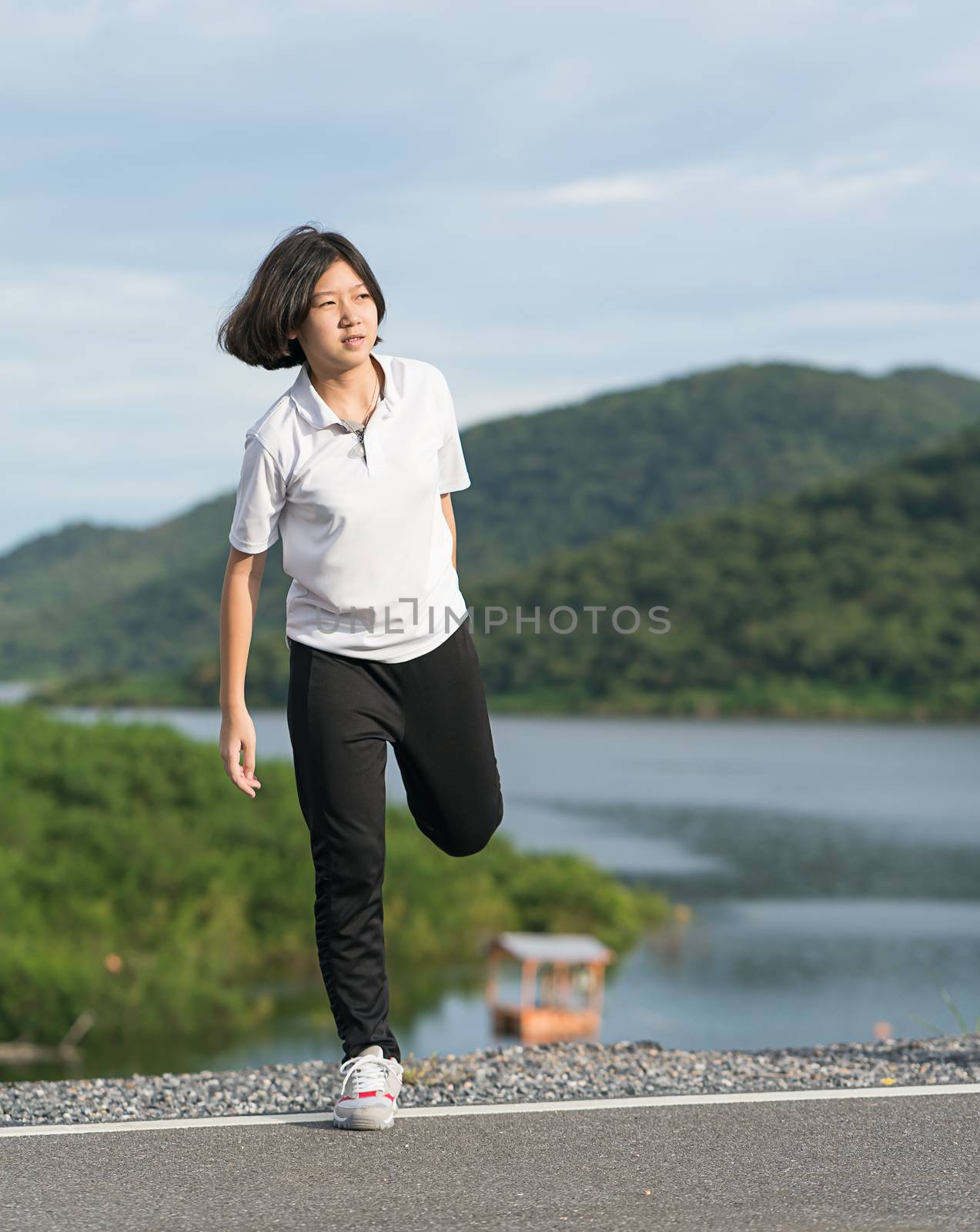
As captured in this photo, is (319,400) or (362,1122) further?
(319,400)

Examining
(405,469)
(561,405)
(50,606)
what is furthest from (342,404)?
(561,405)

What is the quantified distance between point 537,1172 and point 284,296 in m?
2.10

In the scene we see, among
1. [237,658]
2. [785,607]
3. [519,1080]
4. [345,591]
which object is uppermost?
[345,591]

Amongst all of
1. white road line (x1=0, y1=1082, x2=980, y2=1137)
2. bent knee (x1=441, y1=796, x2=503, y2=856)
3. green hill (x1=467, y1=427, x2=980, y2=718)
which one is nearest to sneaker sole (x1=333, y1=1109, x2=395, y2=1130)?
white road line (x1=0, y1=1082, x2=980, y2=1137)

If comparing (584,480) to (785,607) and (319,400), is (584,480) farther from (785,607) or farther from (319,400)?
(319,400)

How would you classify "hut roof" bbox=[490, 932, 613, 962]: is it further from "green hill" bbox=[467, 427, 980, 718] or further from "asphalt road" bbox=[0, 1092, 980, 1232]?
"green hill" bbox=[467, 427, 980, 718]

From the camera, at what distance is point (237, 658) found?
3.83 metres

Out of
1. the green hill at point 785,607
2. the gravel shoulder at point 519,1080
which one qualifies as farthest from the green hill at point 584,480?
the gravel shoulder at point 519,1080

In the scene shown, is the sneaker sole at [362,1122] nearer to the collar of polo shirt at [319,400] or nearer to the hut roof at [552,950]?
the collar of polo shirt at [319,400]

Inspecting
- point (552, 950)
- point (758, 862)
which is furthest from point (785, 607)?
point (552, 950)

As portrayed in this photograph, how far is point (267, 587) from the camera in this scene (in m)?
122

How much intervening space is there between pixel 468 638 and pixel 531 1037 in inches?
1171

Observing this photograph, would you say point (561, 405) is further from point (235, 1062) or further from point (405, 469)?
point (405, 469)

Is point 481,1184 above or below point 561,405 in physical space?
below
